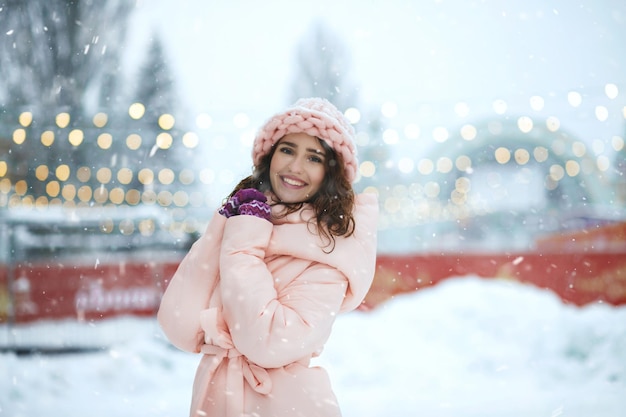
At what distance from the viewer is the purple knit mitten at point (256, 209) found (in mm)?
1532

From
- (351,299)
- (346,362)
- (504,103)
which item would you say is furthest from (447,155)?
(351,299)

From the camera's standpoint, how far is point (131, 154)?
1018 cm

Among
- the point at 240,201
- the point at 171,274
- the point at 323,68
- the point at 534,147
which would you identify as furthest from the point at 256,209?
the point at 323,68

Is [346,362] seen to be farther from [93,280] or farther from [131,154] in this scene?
[131,154]

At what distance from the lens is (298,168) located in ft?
5.32

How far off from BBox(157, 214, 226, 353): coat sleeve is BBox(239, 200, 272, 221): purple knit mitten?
67 mm

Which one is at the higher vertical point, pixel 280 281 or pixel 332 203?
pixel 332 203

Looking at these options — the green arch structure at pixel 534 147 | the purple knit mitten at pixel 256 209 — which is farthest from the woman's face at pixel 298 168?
the green arch structure at pixel 534 147

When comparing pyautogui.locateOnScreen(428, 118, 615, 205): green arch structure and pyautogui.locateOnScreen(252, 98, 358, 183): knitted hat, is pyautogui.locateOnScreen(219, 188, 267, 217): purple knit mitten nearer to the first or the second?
pyautogui.locateOnScreen(252, 98, 358, 183): knitted hat

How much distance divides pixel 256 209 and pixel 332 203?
198 mm

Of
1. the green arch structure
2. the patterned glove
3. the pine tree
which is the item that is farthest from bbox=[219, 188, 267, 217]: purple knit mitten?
the pine tree

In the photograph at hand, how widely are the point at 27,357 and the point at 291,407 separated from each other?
17.5ft

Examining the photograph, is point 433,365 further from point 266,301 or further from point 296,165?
point 266,301

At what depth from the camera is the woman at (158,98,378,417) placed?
1451mm
